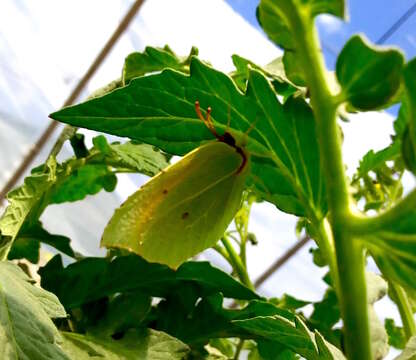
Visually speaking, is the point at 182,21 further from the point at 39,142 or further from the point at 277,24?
the point at 277,24

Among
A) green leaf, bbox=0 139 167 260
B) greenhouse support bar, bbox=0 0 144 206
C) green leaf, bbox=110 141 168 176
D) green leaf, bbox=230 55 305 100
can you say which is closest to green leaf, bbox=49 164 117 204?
green leaf, bbox=0 139 167 260

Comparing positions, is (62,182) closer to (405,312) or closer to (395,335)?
(405,312)

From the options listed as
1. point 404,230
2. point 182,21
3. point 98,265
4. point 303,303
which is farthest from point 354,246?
point 182,21

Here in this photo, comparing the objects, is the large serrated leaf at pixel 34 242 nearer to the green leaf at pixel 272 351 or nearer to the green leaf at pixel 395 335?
the green leaf at pixel 272 351

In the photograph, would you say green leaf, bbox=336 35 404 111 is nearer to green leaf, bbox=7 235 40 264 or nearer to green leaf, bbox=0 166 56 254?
green leaf, bbox=0 166 56 254

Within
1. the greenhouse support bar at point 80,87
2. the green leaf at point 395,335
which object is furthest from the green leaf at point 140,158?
the greenhouse support bar at point 80,87

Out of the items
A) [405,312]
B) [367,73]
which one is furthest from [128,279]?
[367,73]
